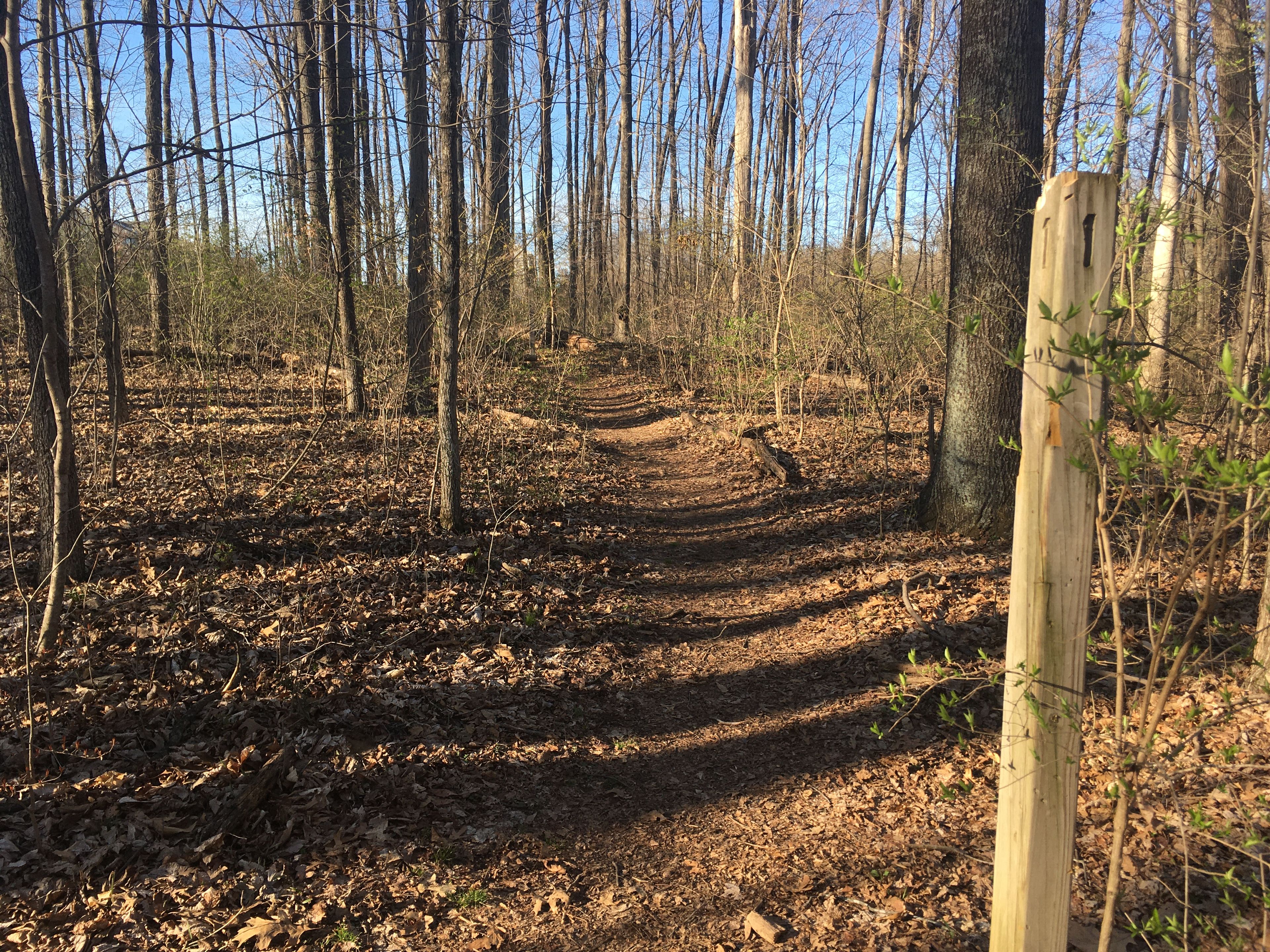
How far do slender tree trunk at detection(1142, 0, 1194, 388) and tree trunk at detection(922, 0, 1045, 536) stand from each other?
1703 mm

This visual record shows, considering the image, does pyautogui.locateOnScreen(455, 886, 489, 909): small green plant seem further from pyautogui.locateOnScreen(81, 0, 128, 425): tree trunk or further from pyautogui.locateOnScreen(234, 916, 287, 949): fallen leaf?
pyautogui.locateOnScreen(81, 0, 128, 425): tree trunk

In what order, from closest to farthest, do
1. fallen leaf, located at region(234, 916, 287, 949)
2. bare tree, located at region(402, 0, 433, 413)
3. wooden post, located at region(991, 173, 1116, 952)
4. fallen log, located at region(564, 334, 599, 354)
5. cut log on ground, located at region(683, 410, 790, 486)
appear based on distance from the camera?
wooden post, located at region(991, 173, 1116, 952), fallen leaf, located at region(234, 916, 287, 949), cut log on ground, located at region(683, 410, 790, 486), bare tree, located at region(402, 0, 433, 413), fallen log, located at region(564, 334, 599, 354)

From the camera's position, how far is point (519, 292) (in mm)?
16500

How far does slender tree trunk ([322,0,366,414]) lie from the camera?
310 inches

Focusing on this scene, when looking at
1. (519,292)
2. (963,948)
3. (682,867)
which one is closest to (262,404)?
(519,292)

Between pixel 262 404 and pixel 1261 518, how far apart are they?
11721mm

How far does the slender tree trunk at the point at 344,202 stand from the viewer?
788cm

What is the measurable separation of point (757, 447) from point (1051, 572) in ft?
25.4

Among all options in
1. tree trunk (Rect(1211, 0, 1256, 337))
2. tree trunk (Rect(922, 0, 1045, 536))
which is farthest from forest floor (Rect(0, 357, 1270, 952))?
tree trunk (Rect(1211, 0, 1256, 337))

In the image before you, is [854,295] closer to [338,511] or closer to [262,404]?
[338,511]

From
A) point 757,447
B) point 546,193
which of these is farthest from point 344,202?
point 546,193

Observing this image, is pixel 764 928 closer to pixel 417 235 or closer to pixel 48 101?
pixel 417 235

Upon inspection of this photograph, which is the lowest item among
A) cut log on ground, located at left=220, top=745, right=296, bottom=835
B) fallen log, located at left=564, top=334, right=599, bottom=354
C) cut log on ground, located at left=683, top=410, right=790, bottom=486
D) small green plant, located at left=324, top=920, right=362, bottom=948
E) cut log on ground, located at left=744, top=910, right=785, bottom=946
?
cut log on ground, located at left=744, top=910, right=785, bottom=946

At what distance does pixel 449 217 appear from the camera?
5.86 metres
